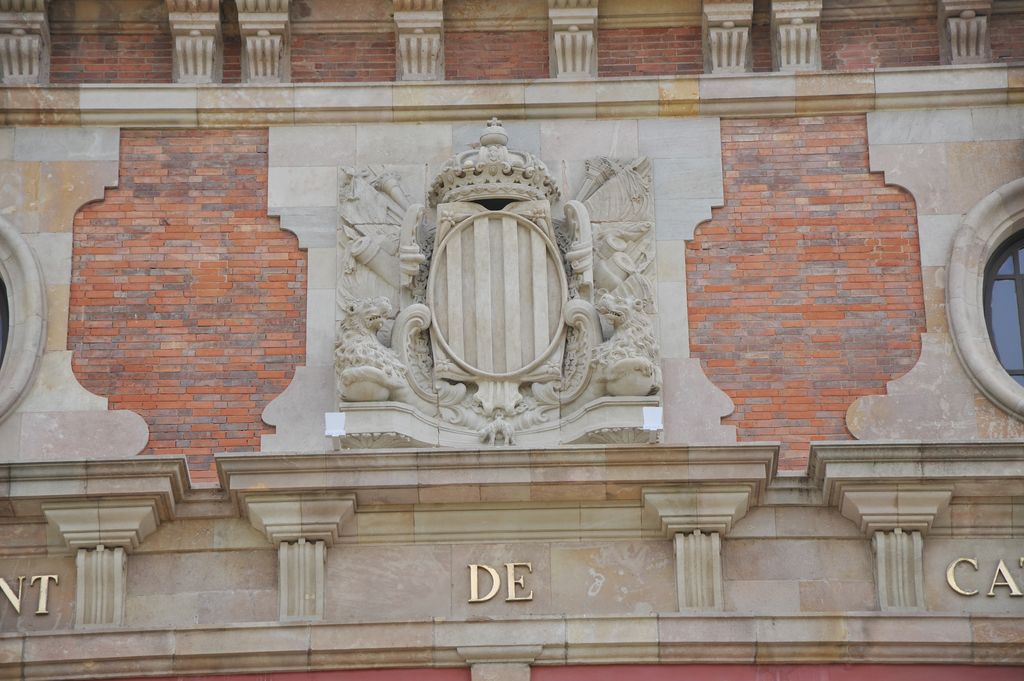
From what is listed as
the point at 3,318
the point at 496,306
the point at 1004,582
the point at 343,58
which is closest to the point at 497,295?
the point at 496,306

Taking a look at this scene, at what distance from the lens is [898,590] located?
1880cm

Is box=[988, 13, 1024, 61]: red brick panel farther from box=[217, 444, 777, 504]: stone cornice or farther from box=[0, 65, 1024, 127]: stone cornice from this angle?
box=[217, 444, 777, 504]: stone cornice

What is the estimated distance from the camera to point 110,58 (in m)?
21.2

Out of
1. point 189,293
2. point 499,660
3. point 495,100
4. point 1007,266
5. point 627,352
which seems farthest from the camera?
point 495,100

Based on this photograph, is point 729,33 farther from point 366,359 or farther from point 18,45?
point 18,45

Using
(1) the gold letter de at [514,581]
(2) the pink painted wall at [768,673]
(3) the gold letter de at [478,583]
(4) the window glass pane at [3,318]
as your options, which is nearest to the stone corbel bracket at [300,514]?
(3) the gold letter de at [478,583]

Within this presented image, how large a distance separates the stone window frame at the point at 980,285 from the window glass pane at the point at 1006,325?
16 cm

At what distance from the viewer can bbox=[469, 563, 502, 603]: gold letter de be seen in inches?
744

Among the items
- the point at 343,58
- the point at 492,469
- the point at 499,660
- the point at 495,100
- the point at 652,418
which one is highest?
the point at 343,58

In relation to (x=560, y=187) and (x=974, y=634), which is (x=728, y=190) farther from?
(x=974, y=634)

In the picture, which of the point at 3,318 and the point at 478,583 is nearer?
the point at 478,583

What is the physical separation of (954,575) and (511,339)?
3626 mm

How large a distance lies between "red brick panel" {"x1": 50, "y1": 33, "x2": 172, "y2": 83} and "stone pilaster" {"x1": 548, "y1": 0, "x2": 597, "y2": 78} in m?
3.06

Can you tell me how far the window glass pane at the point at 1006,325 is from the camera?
2005 centimetres
